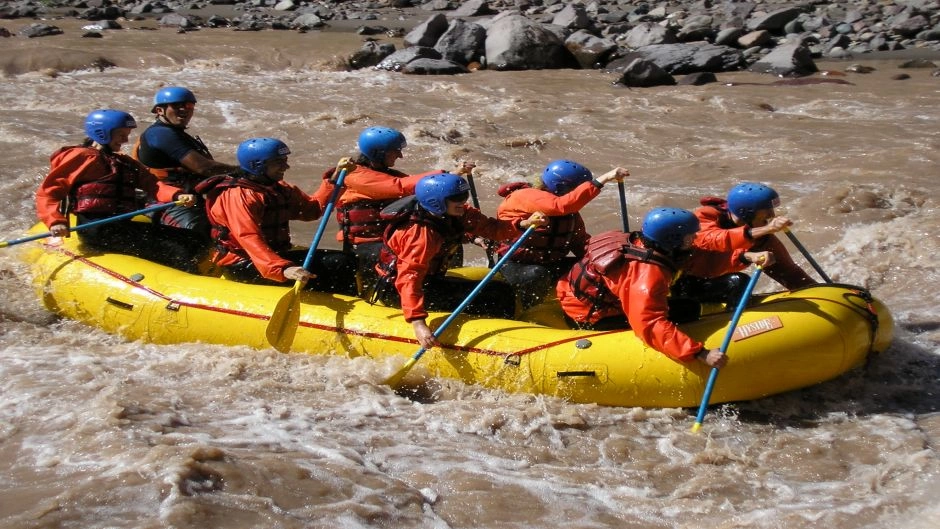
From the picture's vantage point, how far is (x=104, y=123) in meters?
6.39

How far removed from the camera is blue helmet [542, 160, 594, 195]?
20.0ft

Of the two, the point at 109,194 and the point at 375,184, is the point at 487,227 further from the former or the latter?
the point at 109,194

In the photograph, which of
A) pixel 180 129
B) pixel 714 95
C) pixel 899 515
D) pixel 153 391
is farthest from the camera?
pixel 714 95

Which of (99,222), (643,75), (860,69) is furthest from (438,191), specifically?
(860,69)

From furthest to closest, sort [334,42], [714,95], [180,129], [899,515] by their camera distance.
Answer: [334,42], [714,95], [180,129], [899,515]

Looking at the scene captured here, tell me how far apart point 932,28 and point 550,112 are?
32.5ft

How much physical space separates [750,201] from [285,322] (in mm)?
2756

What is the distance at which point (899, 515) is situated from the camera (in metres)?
4.32

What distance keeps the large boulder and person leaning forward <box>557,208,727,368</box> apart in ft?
37.3

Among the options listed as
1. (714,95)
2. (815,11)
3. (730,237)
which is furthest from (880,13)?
(730,237)

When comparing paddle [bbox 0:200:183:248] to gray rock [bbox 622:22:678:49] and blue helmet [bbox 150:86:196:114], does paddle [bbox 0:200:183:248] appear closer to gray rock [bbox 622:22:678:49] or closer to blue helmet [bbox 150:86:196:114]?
blue helmet [bbox 150:86:196:114]

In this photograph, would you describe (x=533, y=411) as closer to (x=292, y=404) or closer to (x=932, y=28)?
(x=292, y=404)

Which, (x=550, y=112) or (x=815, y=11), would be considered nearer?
(x=550, y=112)

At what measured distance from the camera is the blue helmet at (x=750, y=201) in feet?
18.7
